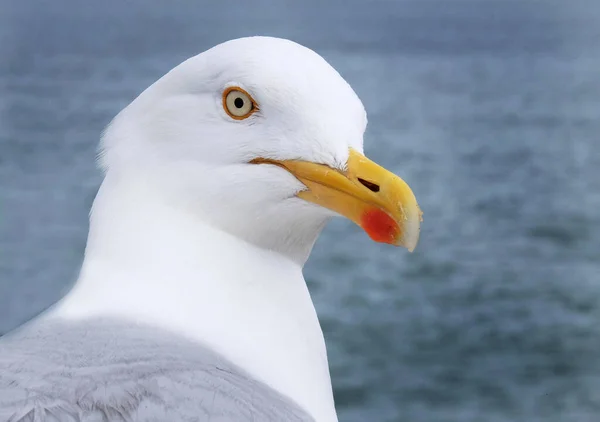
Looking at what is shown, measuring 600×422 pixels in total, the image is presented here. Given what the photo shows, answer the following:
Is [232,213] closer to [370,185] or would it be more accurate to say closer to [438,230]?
[370,185]

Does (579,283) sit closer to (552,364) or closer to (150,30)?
(552,364)

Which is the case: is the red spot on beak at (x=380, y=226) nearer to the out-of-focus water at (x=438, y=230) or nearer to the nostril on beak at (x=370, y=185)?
the nostril on beak at (x=370, y=185)

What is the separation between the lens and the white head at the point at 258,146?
1414 millimetres

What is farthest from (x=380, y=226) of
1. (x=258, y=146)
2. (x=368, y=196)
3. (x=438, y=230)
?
(x=438, y=230)

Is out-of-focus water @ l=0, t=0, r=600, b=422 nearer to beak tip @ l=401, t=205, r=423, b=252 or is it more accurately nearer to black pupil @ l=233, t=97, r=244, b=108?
black pupil @ l=233, t=97, r=244, b=108

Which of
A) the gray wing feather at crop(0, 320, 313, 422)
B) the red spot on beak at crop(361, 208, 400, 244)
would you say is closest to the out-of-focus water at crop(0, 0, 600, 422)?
the gray wing feather at crop(0, 320, 313, 422)

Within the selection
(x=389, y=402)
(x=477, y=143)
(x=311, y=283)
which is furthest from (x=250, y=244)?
(x=477, y=143)

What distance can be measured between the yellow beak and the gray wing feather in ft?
0.89

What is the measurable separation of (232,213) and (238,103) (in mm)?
160

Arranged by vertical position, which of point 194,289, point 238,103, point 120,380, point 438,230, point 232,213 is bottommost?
point 120,380

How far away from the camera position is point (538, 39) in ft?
98.5

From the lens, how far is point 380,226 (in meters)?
1.41

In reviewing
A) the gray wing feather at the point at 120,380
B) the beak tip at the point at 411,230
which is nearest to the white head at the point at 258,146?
the beak tip at the point at 411,230

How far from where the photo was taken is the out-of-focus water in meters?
6.43
